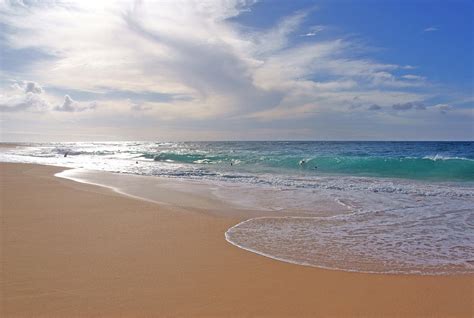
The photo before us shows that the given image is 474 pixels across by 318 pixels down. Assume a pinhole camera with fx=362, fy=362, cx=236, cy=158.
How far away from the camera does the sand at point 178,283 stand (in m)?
3.33

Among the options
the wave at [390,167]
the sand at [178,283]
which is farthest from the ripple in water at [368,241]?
the wave at [390,167]

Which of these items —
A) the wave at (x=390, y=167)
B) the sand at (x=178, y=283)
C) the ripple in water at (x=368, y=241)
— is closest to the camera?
the sand at (x=178, y=283)

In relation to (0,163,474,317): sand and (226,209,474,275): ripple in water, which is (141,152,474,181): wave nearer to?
(226,209,474,275): ripple in water

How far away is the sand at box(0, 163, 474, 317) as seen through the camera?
3.33 m

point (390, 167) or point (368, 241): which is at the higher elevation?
point (390, 167)

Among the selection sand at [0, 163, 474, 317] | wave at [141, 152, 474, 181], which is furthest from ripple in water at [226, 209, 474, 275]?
wave at [141, 152, 474, 181]

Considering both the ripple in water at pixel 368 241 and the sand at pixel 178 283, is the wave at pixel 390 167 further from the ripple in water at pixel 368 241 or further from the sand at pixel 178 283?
the sand at pixel 178 283

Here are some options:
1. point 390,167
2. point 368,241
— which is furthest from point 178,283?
point 390,167

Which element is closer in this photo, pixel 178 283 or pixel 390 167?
pixel 178 283

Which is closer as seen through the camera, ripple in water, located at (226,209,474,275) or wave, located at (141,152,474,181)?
ripple in water, located at (226,209,474,275)

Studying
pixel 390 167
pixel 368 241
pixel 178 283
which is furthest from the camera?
pixel 390 167

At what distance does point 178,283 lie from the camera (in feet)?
12.6

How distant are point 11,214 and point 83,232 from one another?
219 centimetres

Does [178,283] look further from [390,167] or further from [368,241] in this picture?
[390,167]
